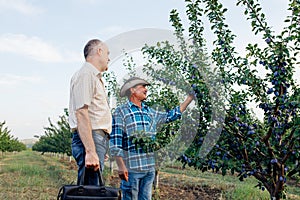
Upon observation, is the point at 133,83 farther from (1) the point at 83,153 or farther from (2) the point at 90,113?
(1) the point at 83,153

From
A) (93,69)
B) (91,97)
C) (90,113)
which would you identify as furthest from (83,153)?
(93,69)

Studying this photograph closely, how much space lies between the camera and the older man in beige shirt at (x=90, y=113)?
2.35m

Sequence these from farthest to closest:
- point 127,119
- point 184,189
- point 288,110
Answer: point 184,189 → point 288,110 → point 127,119

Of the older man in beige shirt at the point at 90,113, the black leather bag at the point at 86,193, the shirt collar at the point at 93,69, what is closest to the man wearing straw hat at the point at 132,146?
the older man in beige shirt at the point at 90,113

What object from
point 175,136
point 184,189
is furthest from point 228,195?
point 175,136

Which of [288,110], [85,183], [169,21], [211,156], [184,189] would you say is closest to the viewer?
[85,183]

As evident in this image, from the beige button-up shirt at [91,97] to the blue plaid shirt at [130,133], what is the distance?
0.63 meters

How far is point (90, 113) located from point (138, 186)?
975 millimetres

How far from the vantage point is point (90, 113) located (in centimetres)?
249

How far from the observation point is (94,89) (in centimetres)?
246

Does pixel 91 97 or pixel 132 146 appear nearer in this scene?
pixel 91 97

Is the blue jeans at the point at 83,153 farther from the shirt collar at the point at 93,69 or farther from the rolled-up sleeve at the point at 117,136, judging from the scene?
the rolled-up sleeve at the point at 117,136

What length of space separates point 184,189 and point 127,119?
17.6ft

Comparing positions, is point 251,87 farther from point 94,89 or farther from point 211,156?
point 94,89
